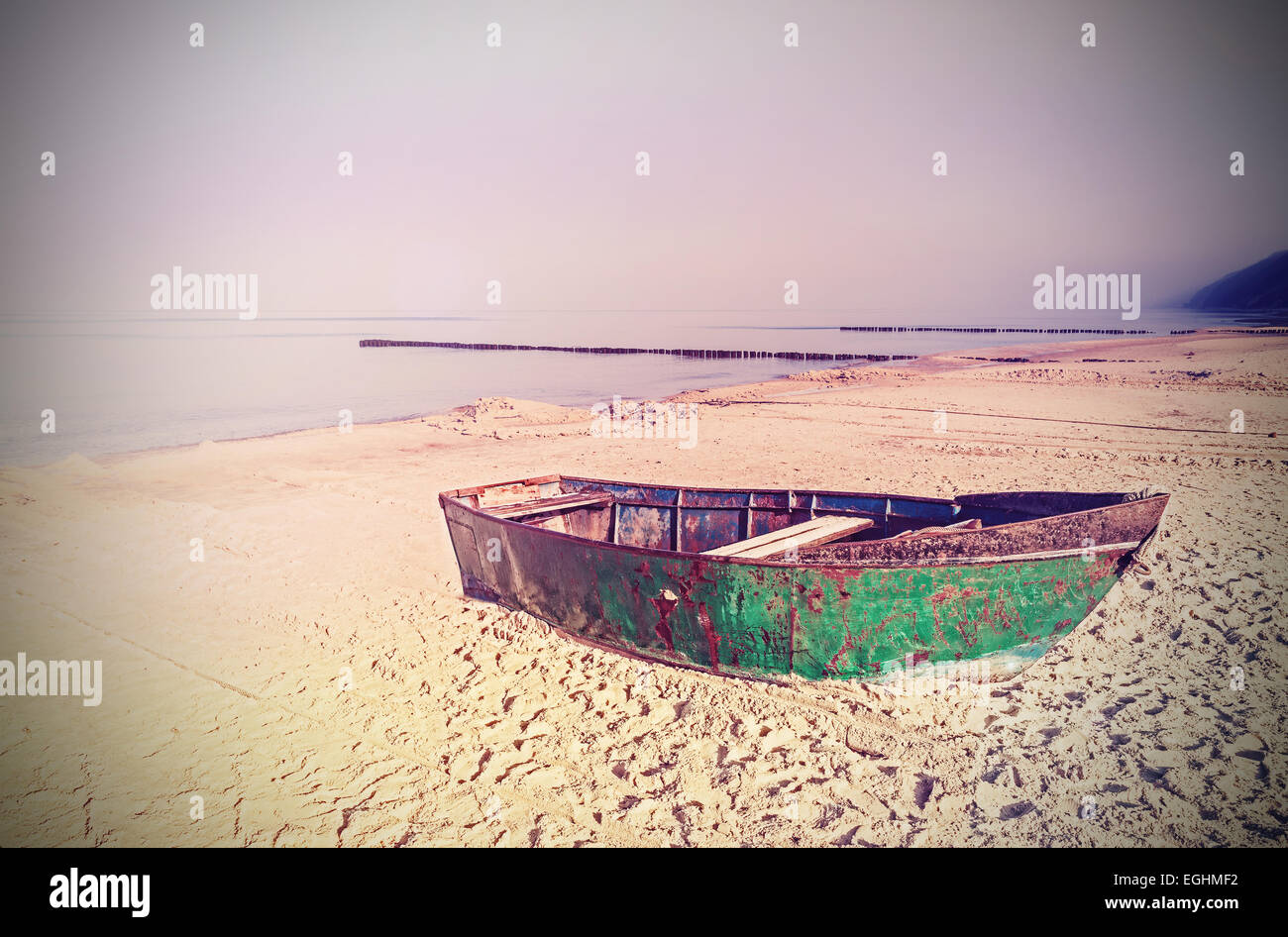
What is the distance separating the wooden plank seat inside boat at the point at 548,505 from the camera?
752 centimetres

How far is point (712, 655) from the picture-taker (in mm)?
5703

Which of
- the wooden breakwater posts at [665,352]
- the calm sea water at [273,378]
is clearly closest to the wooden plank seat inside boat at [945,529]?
the calm sea water at [273,378]

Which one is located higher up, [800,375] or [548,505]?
[800,375]

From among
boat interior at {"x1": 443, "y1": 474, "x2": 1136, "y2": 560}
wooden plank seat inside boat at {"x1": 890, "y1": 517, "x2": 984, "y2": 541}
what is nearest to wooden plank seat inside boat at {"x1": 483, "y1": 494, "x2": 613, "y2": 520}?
boat interior at {"x1": 443, "y1": 474, "x2": 1136, "y2": 560}

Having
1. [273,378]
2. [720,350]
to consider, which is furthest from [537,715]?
[720,350]

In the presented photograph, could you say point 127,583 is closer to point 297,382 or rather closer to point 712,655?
point 712,655

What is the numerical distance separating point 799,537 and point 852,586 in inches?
59.0

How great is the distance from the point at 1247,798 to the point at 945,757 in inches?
65.8

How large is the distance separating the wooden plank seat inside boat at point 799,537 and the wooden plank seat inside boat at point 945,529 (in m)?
0.70

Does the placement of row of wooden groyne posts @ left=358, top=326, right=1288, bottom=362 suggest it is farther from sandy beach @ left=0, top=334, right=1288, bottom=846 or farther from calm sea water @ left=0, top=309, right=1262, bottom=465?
sandy beach @ left=0, top=334, right=1288, bottom=846

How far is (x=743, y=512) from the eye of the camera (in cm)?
764

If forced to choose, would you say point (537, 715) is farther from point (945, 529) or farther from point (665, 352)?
point (665, 352)

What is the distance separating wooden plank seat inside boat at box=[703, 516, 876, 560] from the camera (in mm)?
6262
